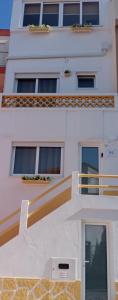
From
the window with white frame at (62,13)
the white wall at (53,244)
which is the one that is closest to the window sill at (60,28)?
the window with white frame at (62,13)

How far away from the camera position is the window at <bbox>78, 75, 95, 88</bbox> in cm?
1245

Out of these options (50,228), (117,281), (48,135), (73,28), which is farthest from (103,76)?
(117,281)

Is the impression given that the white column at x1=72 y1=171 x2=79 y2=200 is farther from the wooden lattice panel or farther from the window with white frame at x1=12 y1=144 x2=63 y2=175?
the wooden lattice panel

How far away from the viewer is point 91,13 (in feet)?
44.4

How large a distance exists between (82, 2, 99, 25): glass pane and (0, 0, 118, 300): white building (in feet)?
0.14

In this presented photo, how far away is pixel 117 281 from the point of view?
6766 mm

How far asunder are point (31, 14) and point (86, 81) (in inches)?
165

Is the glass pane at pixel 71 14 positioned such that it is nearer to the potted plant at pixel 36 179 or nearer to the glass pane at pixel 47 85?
the glass pane at pixel 47 85

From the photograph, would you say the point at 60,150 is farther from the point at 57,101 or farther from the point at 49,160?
the point at 57,101

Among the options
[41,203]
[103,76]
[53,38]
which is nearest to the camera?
[41,203]

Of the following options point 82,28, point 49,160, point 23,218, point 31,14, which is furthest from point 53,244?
point 31,14

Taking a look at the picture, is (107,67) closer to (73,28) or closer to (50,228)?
(73,28)

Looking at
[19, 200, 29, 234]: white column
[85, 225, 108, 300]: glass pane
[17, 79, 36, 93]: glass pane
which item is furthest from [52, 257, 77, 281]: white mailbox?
[17, 79, 36, 93]: glass pane

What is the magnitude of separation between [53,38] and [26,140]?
507cm
